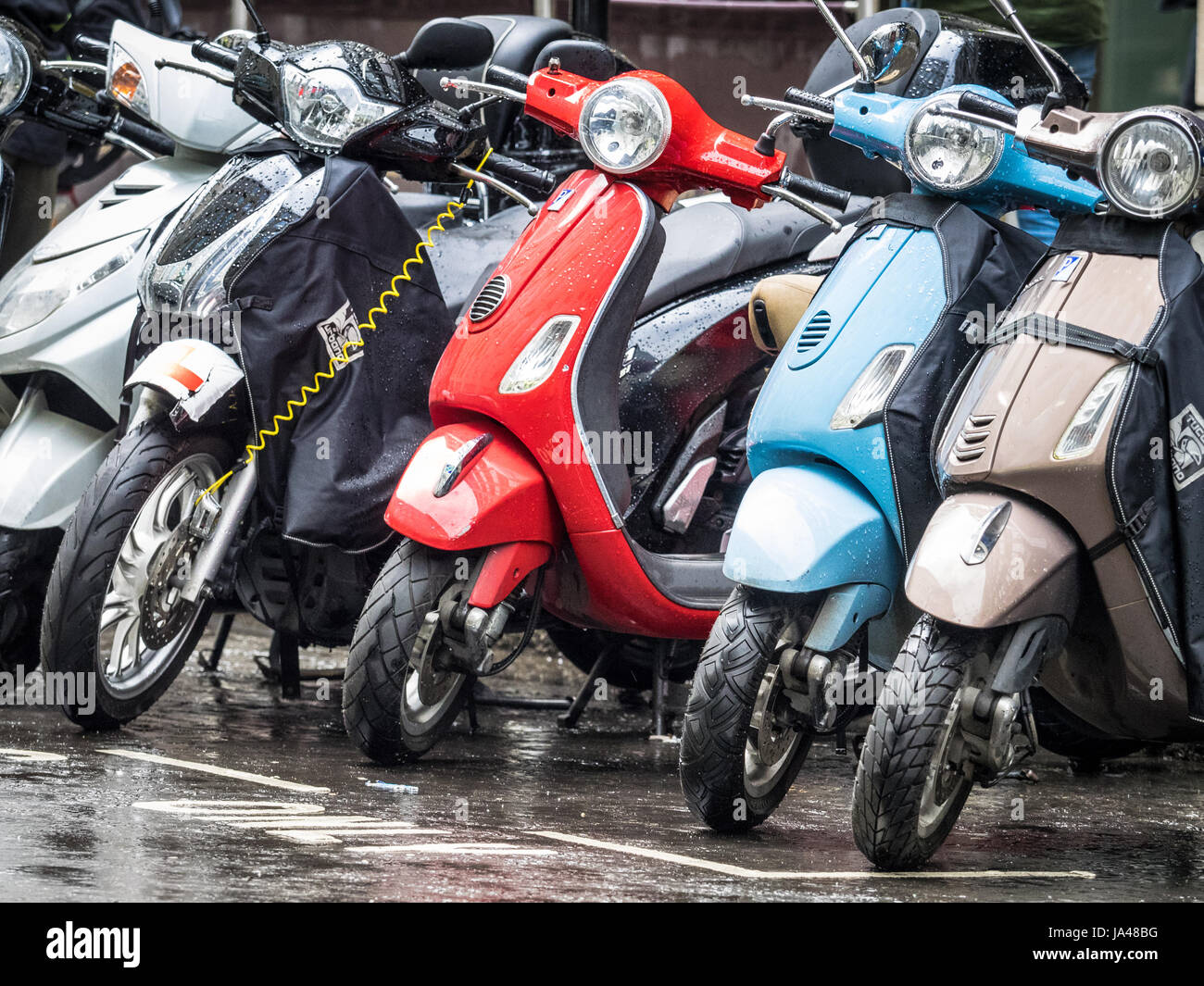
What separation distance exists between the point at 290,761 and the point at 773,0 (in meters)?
4.42

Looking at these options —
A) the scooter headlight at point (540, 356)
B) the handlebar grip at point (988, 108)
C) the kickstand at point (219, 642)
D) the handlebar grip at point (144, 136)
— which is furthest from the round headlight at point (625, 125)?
the kickstand at point (219, 642)

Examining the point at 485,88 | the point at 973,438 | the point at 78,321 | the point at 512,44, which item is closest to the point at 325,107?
the point at 485,88

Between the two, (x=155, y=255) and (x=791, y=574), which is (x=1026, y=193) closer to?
(x=791, y=574)

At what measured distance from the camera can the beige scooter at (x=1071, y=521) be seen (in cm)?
301

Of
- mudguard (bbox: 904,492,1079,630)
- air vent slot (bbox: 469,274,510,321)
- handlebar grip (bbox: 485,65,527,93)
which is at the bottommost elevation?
mudguard (bbox: 904,492,1079,630)

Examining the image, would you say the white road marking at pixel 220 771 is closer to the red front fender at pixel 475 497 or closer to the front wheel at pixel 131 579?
the front wheel at pixel 131 579

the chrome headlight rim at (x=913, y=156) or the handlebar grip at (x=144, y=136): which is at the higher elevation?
the handlebar grip at (x=144, y=136)

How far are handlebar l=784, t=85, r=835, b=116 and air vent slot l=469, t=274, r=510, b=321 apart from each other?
27.8 inches

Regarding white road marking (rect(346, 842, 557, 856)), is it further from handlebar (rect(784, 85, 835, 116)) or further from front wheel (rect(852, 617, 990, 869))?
handlebar (rect(784, 85, 835, 116))

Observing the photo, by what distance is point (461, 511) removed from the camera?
380 centimetres

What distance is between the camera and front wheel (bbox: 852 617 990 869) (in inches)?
118

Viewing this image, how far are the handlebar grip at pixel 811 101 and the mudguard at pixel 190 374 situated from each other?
4.38 ft

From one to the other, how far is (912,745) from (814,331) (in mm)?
937

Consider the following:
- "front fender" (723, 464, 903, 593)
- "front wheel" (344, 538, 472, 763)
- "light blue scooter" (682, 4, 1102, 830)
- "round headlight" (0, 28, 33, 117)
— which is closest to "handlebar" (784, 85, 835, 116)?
"light blue scooter" (682, 4, 1102, 830)
